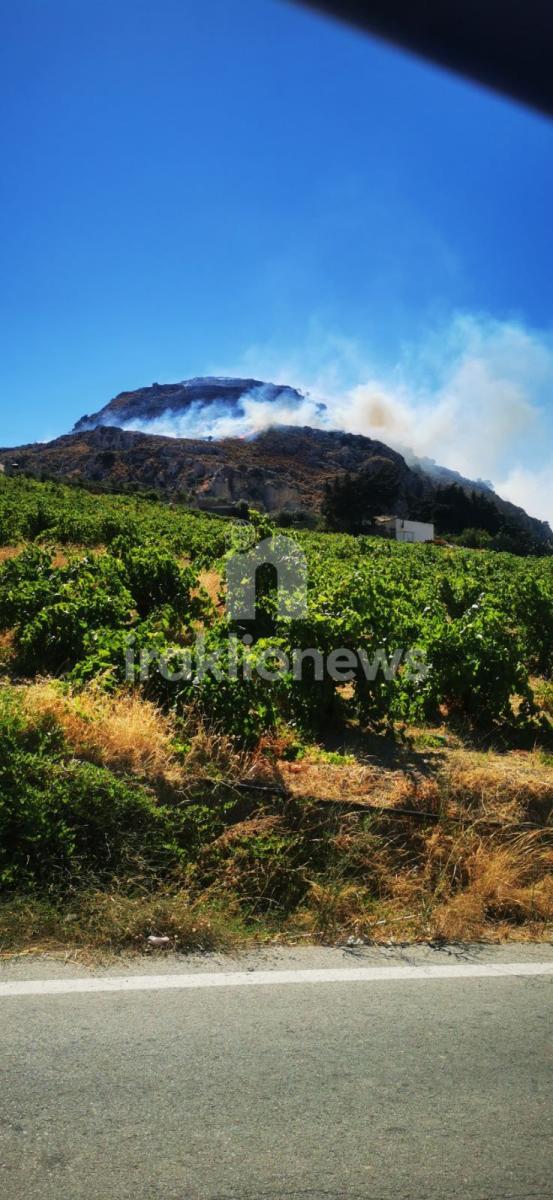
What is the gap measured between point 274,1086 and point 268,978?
2.70 ft

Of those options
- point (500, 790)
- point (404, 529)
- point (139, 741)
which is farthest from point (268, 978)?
point (404, 529)

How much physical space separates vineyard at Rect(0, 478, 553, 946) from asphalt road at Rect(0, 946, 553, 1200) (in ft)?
1.98

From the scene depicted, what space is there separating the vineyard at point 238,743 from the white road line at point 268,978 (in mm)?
355

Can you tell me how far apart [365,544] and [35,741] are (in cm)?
2035

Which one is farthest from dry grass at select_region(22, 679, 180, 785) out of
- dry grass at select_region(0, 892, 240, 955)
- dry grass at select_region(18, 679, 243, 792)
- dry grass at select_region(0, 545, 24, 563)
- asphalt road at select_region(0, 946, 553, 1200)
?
dry grass at select_region(0, 545, 24, 563)

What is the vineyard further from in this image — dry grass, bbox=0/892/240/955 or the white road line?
the white road line

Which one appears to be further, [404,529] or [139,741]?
[404,529]

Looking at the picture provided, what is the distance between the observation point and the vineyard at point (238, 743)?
14.8 ft

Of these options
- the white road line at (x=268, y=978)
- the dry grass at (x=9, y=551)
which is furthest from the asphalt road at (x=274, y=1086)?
the dry grass at (x=9, y=551)

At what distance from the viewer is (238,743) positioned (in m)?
5.77

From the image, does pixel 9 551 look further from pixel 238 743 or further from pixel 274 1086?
pixel 274 1086

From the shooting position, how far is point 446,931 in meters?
4.43

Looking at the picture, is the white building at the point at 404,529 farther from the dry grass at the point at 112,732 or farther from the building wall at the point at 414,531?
the dry grass at the point at 112,732

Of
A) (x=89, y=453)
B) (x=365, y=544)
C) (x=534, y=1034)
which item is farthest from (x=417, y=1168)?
(x=89, y=453)
